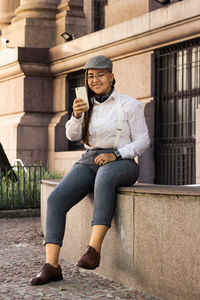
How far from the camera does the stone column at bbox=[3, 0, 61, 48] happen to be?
16844mm

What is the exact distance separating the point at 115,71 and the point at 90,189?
8.81 m

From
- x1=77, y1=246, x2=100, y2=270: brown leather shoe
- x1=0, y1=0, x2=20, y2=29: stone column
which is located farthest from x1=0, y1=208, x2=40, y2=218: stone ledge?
x1=0, y1=0, x2=20, y2=29: stone column

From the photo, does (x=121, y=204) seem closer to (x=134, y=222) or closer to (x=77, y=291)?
(x=134, y=222)

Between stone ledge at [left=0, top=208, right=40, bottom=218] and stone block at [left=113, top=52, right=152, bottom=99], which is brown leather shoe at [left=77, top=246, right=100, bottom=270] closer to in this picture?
stone ledge at [left=0, top=208, right=40, bottom=218]

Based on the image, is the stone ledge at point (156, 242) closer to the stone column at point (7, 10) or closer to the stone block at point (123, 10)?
the stone block at point (123, 10)

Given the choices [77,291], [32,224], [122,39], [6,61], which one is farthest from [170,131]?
[77,291]

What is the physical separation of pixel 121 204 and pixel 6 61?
12.1 m

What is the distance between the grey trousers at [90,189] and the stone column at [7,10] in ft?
45.8

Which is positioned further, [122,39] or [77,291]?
[122,39]

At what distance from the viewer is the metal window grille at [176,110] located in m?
Result: 12.1

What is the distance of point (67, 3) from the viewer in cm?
1669

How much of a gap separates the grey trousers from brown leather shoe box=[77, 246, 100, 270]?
238 mm

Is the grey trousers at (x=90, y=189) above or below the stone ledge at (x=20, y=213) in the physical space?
above

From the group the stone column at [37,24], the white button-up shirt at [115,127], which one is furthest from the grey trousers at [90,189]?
the stone column at [37,24]
